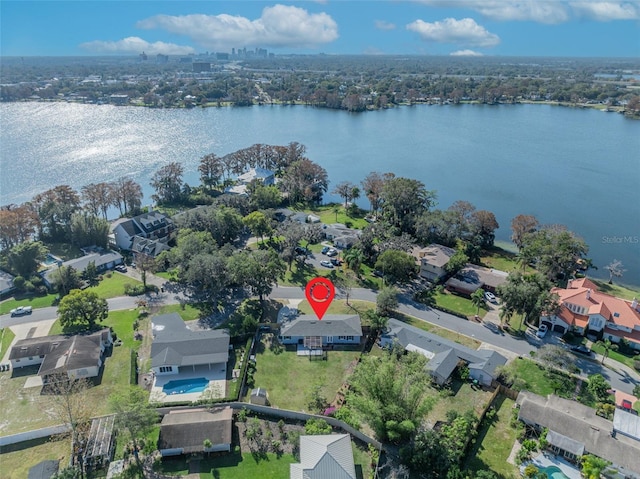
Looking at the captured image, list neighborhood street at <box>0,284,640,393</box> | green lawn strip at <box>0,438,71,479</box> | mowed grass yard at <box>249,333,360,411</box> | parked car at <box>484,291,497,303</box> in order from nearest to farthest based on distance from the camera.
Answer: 1. green lawn strip at <box>0,438,71,479</box>
2. mowed grass yard at <box>249,333,360,411</box>
3. neighborhood street at <box>0,284,640,393</box>
4. parked car at <box>484,291,497,303</box>

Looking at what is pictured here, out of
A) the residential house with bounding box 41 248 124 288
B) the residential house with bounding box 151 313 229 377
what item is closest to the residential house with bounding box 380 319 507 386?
the residential house with bounding box 151 313 229 377

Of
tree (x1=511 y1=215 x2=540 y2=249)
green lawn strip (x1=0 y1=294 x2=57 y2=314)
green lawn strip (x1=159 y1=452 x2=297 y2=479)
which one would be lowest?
green lawn strip (x1=159 y1=452 x2=297 y2=479)

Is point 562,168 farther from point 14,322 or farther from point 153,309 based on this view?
point 14,322

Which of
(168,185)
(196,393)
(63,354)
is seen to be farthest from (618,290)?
(168,185)

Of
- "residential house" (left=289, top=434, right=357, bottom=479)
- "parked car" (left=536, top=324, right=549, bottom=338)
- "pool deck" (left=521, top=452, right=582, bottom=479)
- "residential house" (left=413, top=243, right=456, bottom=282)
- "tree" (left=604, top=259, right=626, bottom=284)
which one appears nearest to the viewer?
"residential house" (left=289, top=434, right=357, bottom=479)

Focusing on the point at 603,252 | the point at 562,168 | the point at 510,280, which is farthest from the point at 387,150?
the point at 510,280

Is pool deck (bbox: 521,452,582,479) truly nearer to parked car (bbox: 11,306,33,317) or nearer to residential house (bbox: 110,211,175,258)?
residential house (bbox: 110,211,175,258)

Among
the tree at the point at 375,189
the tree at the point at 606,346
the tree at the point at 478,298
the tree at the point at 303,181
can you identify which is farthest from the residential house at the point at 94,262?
the tree at the point at 606,346

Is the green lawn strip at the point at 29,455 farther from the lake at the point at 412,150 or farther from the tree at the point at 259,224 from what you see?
the lake at the point at 412,150
